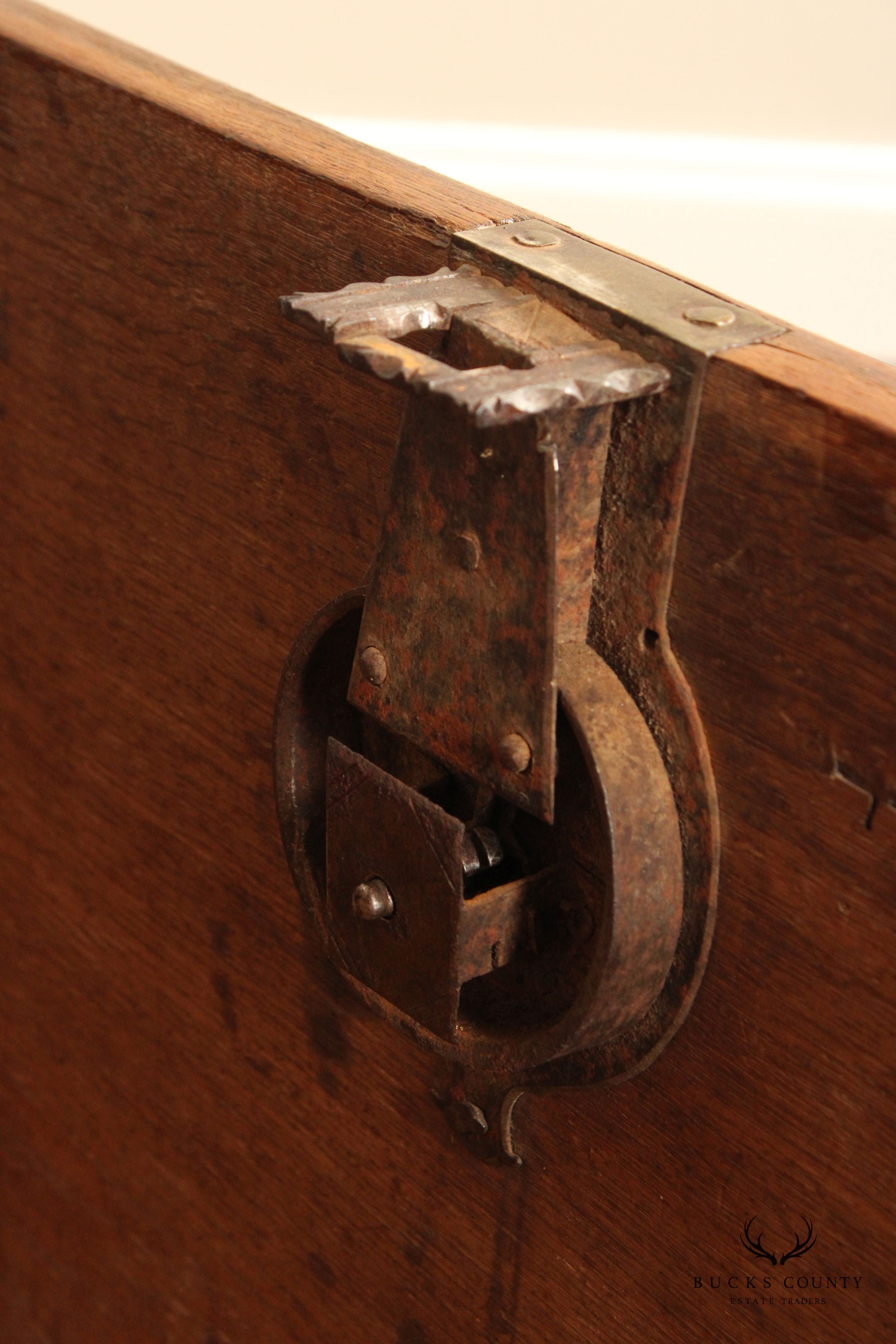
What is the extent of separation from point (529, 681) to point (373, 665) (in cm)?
7

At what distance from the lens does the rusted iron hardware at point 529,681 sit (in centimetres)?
41

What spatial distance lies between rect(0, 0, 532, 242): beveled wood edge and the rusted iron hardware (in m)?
0.03

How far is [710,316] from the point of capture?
16.5 inches

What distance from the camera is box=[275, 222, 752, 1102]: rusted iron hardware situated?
41cm

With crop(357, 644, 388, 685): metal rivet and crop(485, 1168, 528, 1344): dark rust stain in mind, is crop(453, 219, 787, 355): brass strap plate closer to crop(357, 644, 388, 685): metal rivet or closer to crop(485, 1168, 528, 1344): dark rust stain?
crop(357, 644, 388, 685): metal rivet

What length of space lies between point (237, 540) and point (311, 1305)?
0.39 meters

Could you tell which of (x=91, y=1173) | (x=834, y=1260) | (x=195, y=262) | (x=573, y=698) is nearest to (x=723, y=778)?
(x=573, y=698)

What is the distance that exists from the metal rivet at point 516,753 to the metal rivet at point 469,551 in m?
0.05

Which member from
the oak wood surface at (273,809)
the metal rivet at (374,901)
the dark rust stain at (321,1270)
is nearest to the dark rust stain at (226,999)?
the oak wood surface at (273,809)

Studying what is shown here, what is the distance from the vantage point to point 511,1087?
54 cm

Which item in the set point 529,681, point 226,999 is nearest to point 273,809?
point 226,999

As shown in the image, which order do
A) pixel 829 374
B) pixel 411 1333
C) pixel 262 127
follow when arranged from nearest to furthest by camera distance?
pixel 829 374
pixel 262 127
pixel 411 1333

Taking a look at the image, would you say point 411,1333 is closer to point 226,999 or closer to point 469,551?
point 226,999

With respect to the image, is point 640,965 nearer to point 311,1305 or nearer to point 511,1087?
point 511,1087
